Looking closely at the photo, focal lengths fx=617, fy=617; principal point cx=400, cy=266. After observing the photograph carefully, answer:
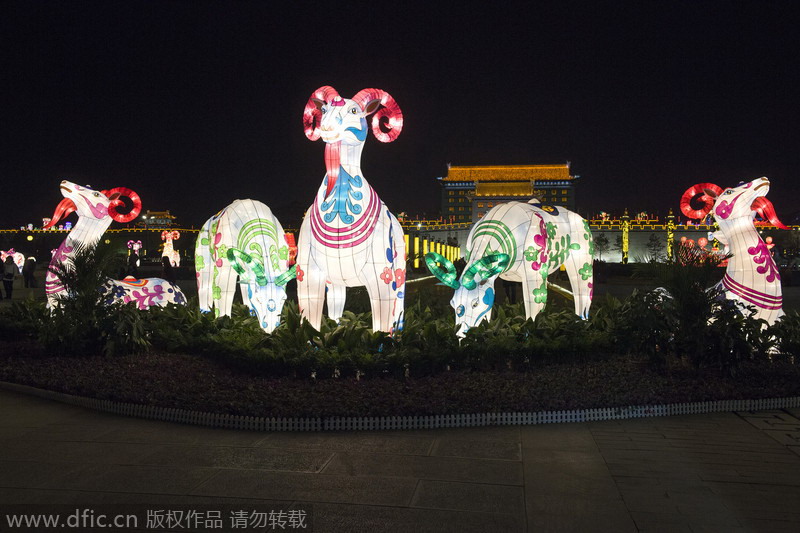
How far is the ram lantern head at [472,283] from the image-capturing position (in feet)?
23.4

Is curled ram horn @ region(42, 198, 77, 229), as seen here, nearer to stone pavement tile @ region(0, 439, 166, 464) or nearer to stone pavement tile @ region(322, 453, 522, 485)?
stone pavement tile @ region(0, 439, 166, 464)

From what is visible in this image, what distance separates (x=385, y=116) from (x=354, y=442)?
3819 mm

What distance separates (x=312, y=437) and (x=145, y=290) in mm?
5409

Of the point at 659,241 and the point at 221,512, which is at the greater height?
the point at 659,241

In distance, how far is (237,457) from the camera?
429 cm

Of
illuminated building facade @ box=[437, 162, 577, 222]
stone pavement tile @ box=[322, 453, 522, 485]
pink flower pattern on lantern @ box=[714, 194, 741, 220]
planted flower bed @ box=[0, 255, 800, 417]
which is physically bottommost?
stone pavement tile @ box=[322, 453, 522, 485]

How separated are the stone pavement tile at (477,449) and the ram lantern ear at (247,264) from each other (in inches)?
153

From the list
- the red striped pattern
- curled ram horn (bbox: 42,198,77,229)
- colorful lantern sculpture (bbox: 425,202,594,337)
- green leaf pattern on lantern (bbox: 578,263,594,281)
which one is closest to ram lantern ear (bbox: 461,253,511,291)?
colorful lantern sculpture (bbox: 425,202,594,337)

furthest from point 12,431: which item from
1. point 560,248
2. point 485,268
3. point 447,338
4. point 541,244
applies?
point 560,248

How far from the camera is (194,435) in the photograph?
15.8ft

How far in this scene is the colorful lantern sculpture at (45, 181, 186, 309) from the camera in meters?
9.01

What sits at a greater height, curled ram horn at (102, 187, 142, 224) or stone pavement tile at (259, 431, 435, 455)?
curled ram horn at (102, 187, 142, 224)

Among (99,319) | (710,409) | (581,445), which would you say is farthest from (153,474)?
(710,409)

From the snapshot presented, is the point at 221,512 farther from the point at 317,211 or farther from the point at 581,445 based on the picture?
the point at 317,211
